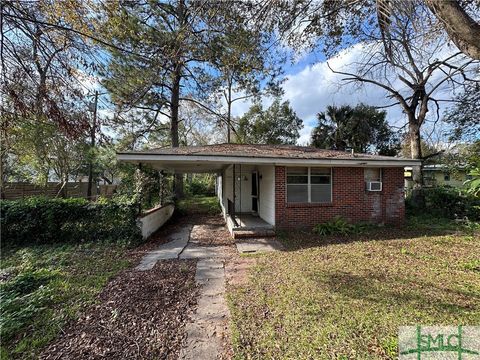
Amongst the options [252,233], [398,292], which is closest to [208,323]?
[398,292]

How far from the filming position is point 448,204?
1132cm

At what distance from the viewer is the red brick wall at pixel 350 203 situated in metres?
8.23

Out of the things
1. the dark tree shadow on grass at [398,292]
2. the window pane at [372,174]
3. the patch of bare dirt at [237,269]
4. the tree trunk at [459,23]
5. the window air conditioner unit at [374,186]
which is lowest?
the patch of bare dirt at [237,269]

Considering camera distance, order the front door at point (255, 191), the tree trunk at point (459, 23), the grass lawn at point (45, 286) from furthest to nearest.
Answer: the front door at point (255, 191)
the tree trunk at point (459, 23)
the grass lawn at point (45, 286)

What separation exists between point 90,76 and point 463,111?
18.3 meters

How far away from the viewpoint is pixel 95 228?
7.23 meters

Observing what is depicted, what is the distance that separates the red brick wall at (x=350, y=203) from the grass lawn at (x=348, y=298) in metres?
1.82

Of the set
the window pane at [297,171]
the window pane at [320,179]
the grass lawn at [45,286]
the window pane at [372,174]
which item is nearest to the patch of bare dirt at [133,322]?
the grass lawn at [45,286]

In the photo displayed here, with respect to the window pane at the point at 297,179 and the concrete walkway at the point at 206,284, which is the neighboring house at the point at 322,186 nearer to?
the window pane at the point at 297,179

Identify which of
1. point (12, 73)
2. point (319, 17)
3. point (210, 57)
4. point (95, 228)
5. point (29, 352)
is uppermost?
point (319, 17)

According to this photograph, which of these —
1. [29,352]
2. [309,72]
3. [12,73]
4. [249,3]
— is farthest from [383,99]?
[29,352]

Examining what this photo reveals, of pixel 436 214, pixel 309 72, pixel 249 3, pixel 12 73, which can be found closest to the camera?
pixel 12 73

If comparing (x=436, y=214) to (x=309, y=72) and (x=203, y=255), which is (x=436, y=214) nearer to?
(x=309, y=72)

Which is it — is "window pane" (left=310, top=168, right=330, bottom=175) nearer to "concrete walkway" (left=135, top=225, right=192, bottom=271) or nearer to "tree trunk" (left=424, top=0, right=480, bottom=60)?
"concrete walkway" (left=135, top=225, right=192, bottom=271)
